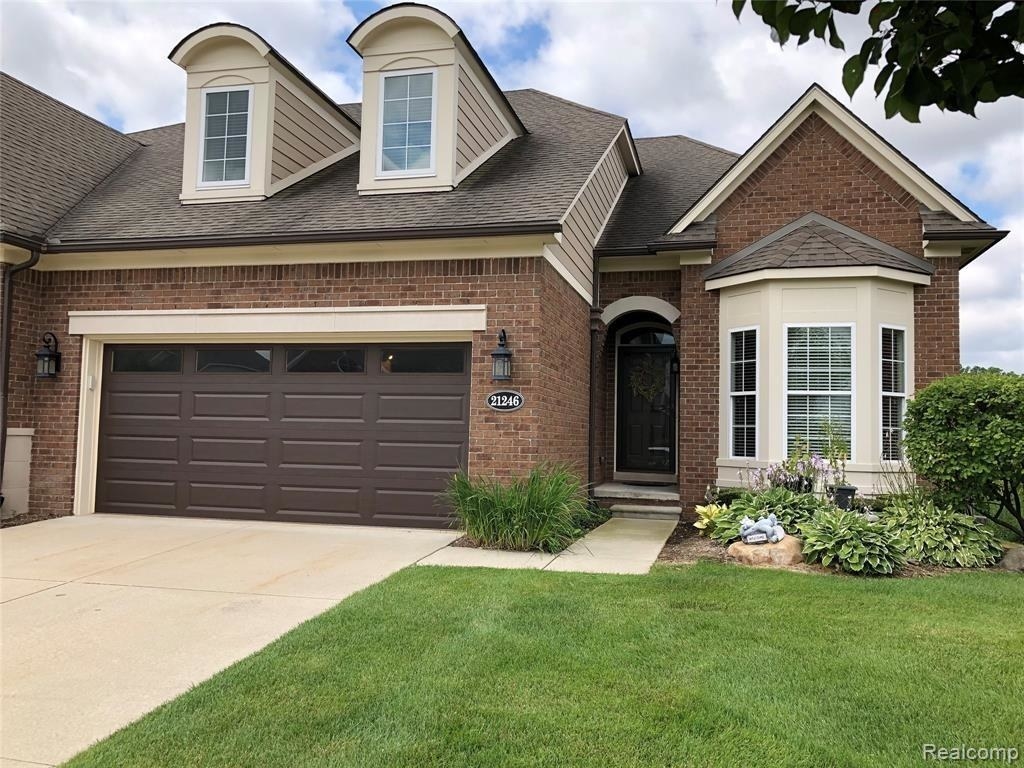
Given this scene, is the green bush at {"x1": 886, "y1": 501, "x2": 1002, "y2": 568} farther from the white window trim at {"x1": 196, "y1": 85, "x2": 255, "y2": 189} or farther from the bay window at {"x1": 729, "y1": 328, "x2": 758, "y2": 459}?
the white window trim at {"x1": 196, "y1": 85, "x2": 255, "y2": 189}

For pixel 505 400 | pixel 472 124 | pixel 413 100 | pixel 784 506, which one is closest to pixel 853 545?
pixel 784 506

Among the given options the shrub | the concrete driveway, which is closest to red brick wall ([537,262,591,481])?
the concrete driveway

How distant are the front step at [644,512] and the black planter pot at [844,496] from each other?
2595mm

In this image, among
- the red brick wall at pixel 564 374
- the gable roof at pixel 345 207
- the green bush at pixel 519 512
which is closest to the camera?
the green bush at pixel 519 512

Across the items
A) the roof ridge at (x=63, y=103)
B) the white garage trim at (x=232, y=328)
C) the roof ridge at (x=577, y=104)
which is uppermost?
the roof ridge at (x=577, y=104)

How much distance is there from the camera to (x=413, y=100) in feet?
33.4

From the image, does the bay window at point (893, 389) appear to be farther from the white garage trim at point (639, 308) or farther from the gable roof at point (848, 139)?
the white garage trim at point (639, 308)

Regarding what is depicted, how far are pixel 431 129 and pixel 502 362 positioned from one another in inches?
145

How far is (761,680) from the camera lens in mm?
3955

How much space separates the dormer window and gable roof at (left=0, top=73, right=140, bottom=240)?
7.41 feet

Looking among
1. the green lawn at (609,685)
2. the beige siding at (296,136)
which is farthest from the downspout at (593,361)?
the green lawn at (609,685)

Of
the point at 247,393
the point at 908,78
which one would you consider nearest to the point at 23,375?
the point at 247,393

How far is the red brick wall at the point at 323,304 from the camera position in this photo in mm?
8719

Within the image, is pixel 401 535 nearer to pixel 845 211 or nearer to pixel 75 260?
pixel 75 260
